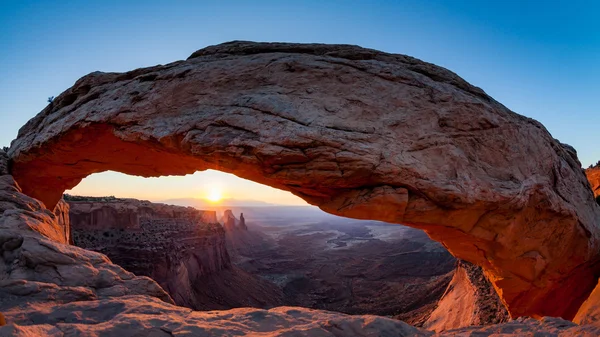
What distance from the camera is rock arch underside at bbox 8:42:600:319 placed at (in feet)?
20.0

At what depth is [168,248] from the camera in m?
21.7

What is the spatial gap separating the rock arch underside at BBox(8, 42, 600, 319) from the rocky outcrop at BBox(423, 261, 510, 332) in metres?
3.43

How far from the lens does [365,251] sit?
56938 millimetres

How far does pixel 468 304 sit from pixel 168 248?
19205 mm

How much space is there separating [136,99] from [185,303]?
16710 millimetres

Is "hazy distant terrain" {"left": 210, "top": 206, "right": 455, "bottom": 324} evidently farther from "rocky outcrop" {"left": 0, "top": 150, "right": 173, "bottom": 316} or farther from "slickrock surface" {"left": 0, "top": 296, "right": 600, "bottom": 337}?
"rocky outcrop" {"left": 0, "top": 150, "right": 173, "bottom": 316}

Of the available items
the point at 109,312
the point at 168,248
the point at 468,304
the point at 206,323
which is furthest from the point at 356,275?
the point at 109,312

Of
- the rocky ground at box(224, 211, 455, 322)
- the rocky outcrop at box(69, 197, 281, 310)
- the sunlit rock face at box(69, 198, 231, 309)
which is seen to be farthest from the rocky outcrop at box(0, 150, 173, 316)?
the rocky ground at box(224, 211, 455, 322)

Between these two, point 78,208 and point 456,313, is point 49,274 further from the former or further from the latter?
point 78,208

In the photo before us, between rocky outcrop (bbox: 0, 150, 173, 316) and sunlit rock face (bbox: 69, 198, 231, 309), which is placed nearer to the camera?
rocky outcrop (bbox: 0, 150, 173, 316)

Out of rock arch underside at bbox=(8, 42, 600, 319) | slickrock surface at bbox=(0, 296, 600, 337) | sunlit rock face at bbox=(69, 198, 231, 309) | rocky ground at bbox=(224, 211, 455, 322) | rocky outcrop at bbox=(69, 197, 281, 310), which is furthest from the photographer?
rocky ground at bbox=(224, 211, 455, 322)

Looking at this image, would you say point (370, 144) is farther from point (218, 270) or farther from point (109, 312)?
point (218, 270)

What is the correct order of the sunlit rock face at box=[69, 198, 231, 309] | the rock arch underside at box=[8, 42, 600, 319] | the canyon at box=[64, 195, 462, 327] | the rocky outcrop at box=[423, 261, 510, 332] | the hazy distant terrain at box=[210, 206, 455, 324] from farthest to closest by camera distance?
1. the hazy distant terrain at box=[210, 206, 455, 324]
2. the canyon at box=[64, 195, 462, 327]
3. the sunlit rock face at box=[69, 198, 231, 309]
4. the rocky outcrop at box=[423, 261, 510, 332]
5. the rock arch underside at box=[8, 42, 600, 319]

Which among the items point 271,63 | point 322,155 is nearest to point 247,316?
point 322,155
